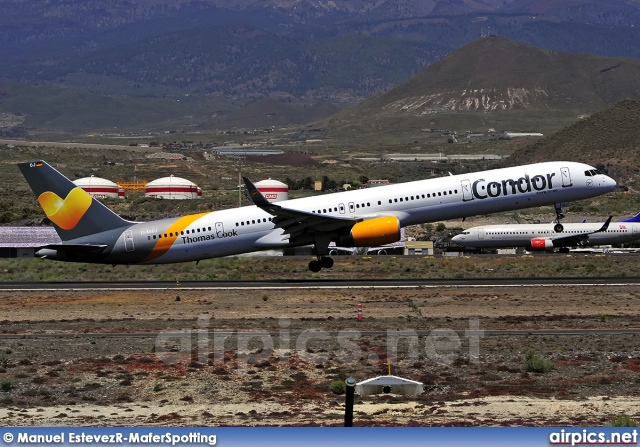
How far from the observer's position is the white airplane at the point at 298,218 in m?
53.1

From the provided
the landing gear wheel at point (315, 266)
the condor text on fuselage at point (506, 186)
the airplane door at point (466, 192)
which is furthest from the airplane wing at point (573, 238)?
the landing gear wheel at point (315, 266)

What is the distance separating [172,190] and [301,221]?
97.4 m

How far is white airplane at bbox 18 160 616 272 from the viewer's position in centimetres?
5306

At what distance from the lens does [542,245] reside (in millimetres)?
96438

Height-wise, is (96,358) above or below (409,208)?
below

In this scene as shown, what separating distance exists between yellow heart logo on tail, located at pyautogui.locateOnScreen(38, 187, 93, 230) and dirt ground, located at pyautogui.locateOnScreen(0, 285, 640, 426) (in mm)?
6649

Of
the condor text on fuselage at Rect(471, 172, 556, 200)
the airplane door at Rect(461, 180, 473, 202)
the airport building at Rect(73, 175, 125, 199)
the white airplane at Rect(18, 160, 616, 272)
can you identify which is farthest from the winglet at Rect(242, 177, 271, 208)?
the airport building at Rect(73, 175, 125, 199)

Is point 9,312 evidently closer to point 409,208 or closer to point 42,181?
point 42,181

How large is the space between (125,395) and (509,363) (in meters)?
11.1

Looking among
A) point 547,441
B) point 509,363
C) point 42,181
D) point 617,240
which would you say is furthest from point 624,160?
point 547,441

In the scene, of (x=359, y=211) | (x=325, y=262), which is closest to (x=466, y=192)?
(x=359, y=211)

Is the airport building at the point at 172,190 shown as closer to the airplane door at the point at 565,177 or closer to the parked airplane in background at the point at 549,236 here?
the parked airplane in background at the point at 549,236

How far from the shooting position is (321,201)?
55406 millimetres

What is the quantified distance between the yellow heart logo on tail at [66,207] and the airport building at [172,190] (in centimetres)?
9239
